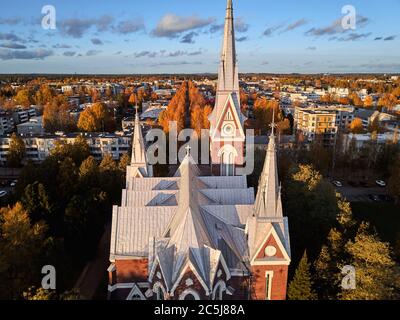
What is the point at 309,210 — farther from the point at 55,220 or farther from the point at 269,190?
the point at 55,220

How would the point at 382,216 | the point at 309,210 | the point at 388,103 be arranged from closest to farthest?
1. the point at 309,210
2. the point at 382,216
3. the point at 388,103

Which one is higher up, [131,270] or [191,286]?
[191,286]

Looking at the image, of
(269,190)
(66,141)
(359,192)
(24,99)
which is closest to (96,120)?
(66,141)

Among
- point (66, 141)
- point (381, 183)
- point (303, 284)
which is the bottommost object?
point (381, 183)

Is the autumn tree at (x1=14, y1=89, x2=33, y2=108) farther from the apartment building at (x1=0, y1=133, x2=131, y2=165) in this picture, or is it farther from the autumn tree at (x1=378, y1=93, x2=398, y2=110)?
the autumn tree at (x1=378, y1=93, x2=398, y2=110)

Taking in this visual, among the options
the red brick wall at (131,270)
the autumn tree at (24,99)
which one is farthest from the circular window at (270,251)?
the autumn tree at (24,99)

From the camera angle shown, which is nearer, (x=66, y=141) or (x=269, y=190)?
(x=269, y=190)

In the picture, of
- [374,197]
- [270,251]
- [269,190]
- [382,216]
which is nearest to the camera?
[269,190]
